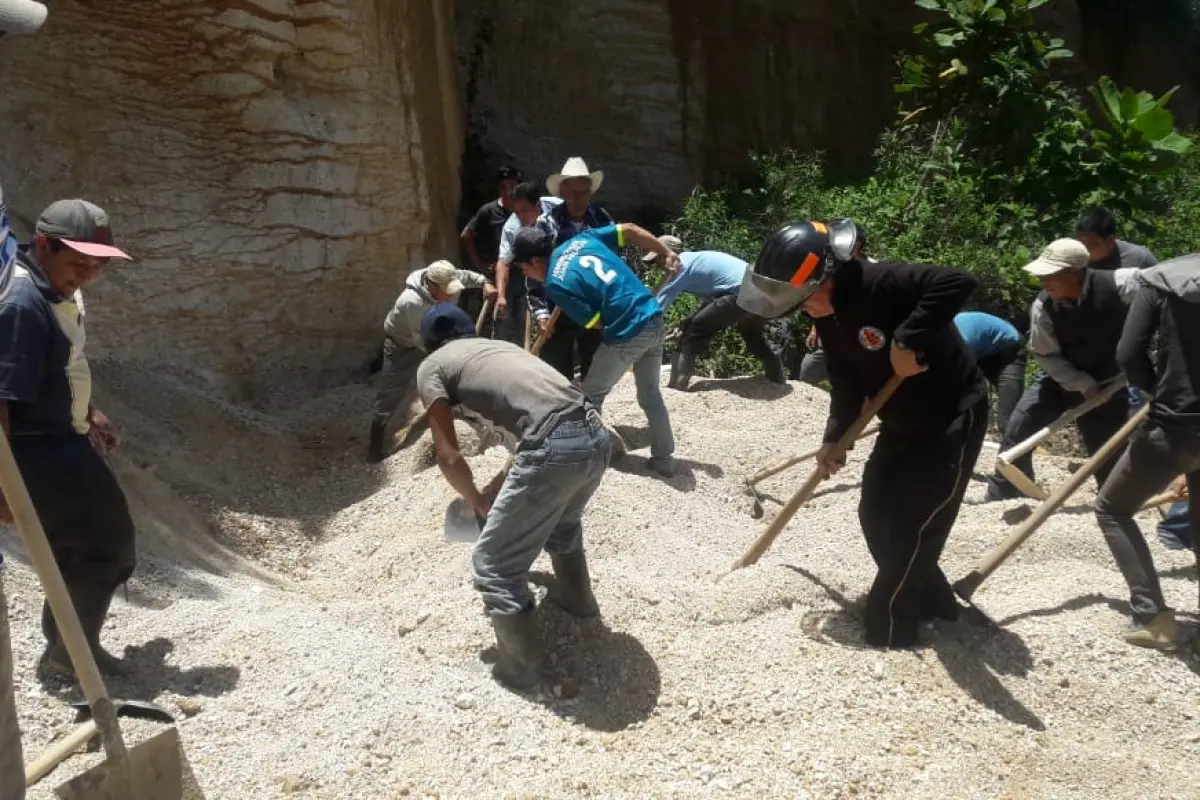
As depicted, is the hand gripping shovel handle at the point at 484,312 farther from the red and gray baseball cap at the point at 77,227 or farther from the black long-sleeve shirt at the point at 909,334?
the red and gray baseball cap at the point at 77,227

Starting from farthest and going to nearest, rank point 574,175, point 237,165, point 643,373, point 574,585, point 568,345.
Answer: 1. point 237,165
2. point 574,175
3. point 568,345
4. point 643,373
5. point 574,585

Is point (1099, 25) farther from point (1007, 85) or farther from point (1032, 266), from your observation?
point (1032, 266)

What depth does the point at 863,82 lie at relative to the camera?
13.3m

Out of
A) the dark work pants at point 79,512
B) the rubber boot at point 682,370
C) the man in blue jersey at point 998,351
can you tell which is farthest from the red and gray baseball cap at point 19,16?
the rubber boot at point 682,370

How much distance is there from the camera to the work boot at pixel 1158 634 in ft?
13.4

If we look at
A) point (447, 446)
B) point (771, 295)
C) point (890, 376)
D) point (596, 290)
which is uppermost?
point (771, 295)

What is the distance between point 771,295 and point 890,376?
536 millimetres

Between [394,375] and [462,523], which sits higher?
[394,375]

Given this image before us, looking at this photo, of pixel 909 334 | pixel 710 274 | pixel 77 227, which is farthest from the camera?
pixel 710 274

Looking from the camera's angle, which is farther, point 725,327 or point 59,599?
point 725,327

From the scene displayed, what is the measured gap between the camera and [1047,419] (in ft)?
19.5

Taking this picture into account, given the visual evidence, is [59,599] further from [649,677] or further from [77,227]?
[649,677]

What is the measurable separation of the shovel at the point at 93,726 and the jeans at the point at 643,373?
3.38 meters

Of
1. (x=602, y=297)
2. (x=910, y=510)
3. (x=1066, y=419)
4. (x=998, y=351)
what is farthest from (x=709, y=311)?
(x=910, y=510)
